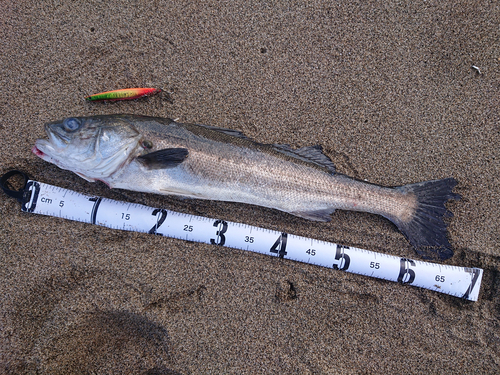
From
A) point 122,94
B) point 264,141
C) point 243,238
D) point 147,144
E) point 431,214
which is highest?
point 122,94

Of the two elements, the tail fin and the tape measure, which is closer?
the tape measure

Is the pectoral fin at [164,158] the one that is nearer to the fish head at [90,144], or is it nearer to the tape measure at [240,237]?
the fish head at [90,144]

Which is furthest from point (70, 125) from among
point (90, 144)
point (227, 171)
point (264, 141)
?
point (264, 141)

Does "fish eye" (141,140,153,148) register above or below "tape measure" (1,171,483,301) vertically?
above

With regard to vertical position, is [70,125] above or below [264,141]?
below

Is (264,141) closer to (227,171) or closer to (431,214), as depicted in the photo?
(227,171)

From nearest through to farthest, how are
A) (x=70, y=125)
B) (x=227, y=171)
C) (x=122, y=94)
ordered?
(x=70, y=125), (x=227, y=171), (x=122, y=94)

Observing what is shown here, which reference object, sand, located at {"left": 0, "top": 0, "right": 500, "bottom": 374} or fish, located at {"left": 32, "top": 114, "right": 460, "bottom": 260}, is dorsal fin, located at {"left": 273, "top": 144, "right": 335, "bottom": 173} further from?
sand, located at {"left": 0, "top": 0, "right": 500, "bottom": 374}

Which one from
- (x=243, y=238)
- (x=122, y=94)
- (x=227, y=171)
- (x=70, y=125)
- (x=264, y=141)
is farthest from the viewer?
(x=264, y=141)

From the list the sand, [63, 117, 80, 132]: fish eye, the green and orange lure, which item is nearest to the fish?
[63, 117, 80, 132]: fish eye
